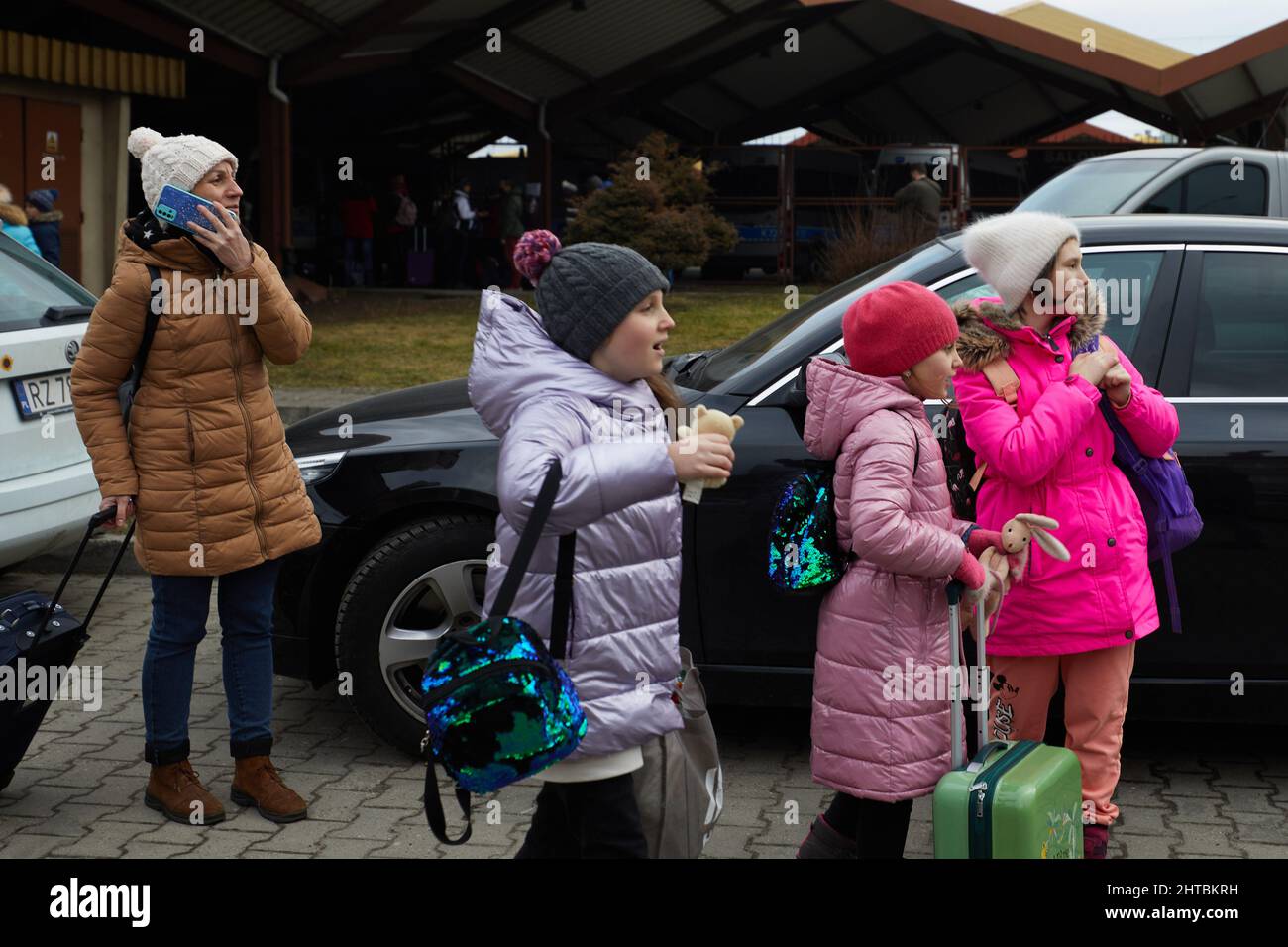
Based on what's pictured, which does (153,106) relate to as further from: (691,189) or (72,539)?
(72,539)

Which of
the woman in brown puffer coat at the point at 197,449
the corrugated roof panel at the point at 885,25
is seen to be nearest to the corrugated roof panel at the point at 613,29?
the corrugated roof panel at the point at 885,25

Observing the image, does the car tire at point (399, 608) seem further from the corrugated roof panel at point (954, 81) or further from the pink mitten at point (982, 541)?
the corrugated roof panel at point (954, 81)

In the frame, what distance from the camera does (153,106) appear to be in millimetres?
24125

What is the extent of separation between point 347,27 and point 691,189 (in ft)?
16.0

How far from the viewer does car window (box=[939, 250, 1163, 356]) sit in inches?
175

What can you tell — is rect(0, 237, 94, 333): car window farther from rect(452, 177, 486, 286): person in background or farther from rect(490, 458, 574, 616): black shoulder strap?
rect(452, 177, 486, 286): person in background

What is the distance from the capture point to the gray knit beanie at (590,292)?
277cm

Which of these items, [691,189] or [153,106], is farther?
[153,106]

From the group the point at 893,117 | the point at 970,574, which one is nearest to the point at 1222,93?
the point at 893,117

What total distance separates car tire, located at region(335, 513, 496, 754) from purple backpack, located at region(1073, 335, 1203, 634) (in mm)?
1918

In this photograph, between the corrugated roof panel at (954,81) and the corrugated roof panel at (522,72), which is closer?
the corrugated roof panel at (522,72)

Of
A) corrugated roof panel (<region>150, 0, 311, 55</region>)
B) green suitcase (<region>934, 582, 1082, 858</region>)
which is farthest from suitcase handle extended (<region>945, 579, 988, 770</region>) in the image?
corrugated roof panel (<region>150, 0, 311, 55</region>)

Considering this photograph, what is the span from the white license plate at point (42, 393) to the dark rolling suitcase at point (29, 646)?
5.19ft

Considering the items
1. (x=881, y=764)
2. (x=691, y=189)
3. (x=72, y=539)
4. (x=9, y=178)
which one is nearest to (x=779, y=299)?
(x=691, y=189)
